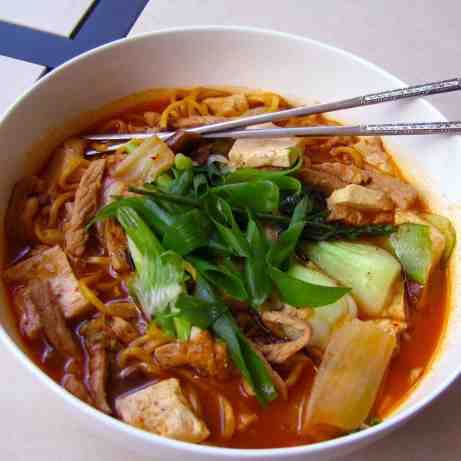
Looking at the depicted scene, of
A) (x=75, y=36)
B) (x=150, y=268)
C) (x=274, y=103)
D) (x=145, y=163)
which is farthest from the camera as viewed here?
(x=75, y=36)

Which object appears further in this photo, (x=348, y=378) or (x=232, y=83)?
(x=232, y=83)

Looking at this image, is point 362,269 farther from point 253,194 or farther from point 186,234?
point 186,234

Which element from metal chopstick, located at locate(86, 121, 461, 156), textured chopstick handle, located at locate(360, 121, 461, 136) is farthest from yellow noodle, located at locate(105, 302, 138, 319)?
textured chopstick handle, located at locate(360, 121, 461, 136)

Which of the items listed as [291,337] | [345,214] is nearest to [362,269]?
[345,214]

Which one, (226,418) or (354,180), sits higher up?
(354,180)

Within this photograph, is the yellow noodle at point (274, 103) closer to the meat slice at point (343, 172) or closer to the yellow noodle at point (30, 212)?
the meat slice at point (343, 172)

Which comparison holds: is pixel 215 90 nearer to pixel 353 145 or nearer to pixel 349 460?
pixel 353 145

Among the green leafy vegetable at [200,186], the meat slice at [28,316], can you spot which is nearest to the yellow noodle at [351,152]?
the green leafy vegetable at [200,186]
